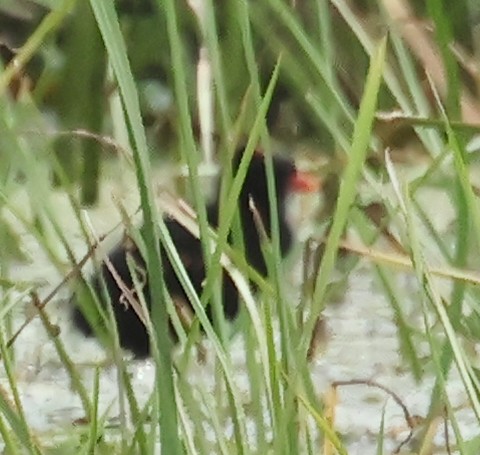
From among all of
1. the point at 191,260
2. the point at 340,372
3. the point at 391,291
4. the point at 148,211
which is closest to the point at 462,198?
the point at 391,291

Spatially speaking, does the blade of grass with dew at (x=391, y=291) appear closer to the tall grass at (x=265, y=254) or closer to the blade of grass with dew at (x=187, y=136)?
the tall grass at (x=265, y=254)

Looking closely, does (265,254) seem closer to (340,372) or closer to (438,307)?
(438,307)

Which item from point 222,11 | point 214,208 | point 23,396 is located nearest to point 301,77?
point 23,396

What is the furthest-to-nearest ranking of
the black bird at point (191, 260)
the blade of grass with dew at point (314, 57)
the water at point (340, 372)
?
the black bird at point (191, 260)
the water at point (340, 372)
the blade of grass with dew at point (314, 57)

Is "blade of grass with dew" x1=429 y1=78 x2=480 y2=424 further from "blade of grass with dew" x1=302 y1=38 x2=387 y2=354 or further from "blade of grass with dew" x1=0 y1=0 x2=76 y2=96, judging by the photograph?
"blade of grass with dew" x1=0 y1=0 x2=76 y2=96

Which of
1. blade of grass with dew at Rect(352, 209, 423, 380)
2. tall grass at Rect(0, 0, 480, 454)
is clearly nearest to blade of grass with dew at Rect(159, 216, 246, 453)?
tall grass at Rect(0, 0, 480, 454)

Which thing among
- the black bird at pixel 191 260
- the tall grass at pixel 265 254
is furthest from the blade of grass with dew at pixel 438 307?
the black bird at pixel 191 260
